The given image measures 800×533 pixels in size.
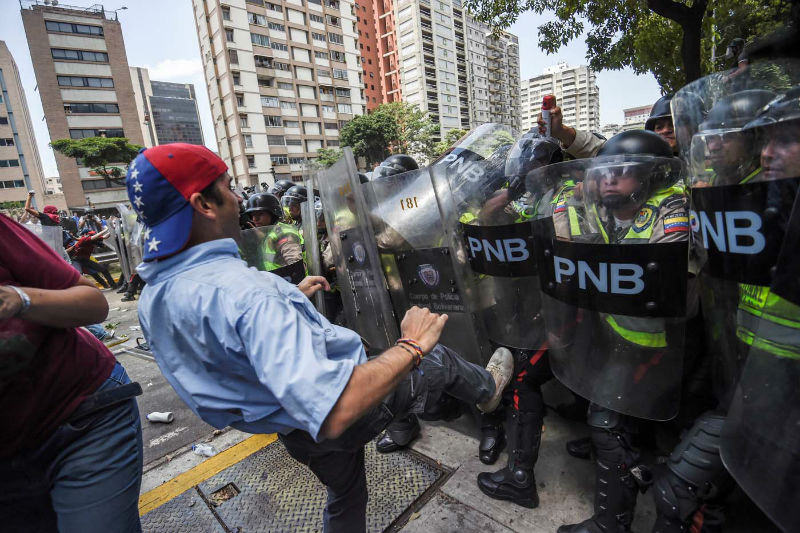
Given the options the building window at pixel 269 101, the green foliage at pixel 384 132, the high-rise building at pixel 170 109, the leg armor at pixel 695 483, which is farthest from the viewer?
the high-rise building at pixel 170 109

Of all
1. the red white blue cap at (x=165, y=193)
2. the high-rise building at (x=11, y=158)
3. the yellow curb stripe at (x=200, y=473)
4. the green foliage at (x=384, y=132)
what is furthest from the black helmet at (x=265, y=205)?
the high-rise building at (x=11, y=158)

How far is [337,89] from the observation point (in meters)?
54.5

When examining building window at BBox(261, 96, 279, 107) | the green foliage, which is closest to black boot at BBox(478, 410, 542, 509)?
the green foliage

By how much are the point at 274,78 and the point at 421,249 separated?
53256 millimetres

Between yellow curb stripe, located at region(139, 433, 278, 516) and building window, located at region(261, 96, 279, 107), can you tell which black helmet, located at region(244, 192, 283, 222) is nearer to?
yellow curb stripe, located at region(139, 433, 278, 516)

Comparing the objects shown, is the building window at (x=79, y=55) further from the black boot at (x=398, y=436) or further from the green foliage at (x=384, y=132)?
the black boot at (x=398, y=436)

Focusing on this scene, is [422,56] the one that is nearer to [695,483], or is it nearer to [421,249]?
[421,249]

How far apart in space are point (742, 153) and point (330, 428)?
1462 mm

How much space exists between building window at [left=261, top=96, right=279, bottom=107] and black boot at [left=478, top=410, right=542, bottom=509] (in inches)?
2059

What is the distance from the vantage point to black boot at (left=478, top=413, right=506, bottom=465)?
7.96 feet

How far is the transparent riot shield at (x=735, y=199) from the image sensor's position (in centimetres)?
113

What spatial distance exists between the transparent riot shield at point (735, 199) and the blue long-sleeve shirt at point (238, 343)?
119 centimetres

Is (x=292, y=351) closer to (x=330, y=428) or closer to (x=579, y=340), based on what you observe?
(x=330, y=428)

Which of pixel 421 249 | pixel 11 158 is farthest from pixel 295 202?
pixel 11 158
